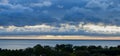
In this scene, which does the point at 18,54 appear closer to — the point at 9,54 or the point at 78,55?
the point at 9,54

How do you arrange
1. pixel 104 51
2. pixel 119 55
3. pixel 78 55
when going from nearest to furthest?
pixel 78 55, pixel 119 55, pixel 104 51

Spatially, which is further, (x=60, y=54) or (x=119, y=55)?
(x=119, y=55)

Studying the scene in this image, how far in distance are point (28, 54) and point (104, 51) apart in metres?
30.7

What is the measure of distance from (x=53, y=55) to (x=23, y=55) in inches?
342

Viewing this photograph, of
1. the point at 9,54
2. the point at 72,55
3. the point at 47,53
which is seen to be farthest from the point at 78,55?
the point at 9,54

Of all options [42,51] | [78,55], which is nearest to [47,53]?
[42,51]

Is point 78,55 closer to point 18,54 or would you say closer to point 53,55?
point 53,55

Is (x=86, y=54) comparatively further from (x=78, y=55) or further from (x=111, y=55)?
(x=111, y=55)

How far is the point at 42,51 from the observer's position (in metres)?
124

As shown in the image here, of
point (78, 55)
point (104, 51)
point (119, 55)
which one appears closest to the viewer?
point (78, 55)

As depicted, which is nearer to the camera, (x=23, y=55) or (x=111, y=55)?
(x=23, y=55)

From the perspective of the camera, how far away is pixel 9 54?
117938 mm

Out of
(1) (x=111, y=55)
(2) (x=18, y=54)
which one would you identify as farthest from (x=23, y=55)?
(1) (x=111, y=55)

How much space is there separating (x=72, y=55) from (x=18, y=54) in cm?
1580
